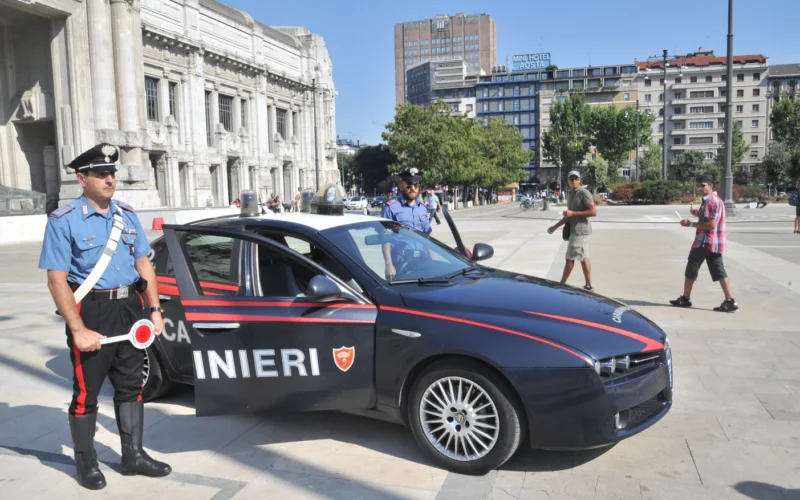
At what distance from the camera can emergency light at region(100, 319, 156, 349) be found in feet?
11.9

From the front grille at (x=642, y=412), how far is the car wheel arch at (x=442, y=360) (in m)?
0.57

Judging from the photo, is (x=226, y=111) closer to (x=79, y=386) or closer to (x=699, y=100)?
(x=79, y=386)

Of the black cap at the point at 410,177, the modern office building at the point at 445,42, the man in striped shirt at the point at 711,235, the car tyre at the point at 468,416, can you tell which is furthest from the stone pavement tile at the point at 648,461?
the modern office building at the point at 445,42

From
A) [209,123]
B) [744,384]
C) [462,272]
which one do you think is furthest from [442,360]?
[209,123]

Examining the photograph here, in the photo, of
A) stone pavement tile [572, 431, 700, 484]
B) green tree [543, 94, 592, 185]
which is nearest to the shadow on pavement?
stone pavement tile [572, 431, 700, 484]

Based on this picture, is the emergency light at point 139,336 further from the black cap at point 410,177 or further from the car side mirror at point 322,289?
the black cap at point 410,177

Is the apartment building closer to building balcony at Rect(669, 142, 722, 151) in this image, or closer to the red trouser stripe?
building balcony at Rect(669, 142, 722, 151)

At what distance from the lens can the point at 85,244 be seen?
3.56 metres

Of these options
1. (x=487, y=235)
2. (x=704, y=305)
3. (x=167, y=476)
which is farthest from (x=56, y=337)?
(x=487, y=235)

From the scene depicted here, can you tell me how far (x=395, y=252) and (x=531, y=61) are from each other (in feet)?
492

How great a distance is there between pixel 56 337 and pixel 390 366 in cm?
564

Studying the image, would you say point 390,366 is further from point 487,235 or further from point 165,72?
point 165,72

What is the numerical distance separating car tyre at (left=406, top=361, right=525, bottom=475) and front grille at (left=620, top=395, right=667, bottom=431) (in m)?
0.61

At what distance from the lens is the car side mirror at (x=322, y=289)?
388 centimetres
